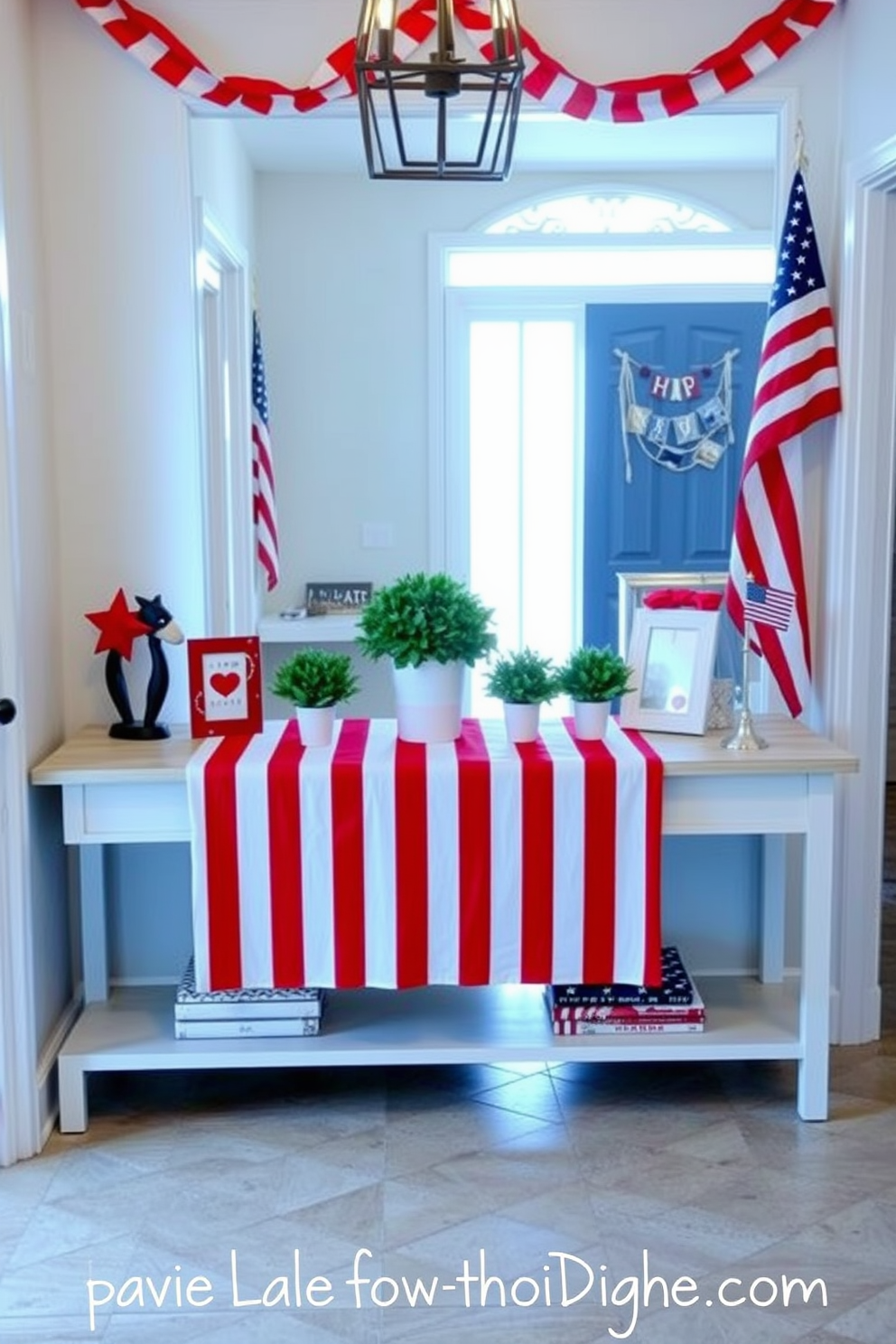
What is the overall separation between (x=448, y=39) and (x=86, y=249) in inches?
59.3

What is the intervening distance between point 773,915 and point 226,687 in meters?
1.41

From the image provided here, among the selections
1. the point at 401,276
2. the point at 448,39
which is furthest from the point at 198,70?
the point at 448,39

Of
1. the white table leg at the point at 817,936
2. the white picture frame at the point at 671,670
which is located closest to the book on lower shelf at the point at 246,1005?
the white picture frame at the point at 671,670

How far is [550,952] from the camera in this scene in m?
2.68

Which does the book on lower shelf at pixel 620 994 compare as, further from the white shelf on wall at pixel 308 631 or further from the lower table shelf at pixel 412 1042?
the white shelf on wall at pixel 308 631

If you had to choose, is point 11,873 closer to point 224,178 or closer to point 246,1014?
point 246,1014

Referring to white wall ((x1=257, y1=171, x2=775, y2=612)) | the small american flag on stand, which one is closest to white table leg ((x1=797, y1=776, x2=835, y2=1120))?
the small american flag on stand

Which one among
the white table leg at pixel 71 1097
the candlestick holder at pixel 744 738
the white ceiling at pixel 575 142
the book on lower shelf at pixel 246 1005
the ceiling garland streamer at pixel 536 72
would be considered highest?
the ceiling garland streamer at pixel 536 72

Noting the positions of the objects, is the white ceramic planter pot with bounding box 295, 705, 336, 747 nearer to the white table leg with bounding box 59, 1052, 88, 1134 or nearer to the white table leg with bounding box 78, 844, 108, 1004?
the white table leg with bounding box 78, 844, 108, 1004

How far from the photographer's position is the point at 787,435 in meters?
3.01

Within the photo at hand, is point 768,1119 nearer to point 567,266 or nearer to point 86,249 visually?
point 567,266

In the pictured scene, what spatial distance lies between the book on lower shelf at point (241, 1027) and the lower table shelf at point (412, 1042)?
0.01 m

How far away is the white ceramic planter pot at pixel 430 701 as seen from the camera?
2.71m

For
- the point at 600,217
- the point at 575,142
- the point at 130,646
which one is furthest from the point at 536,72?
the point at 130,646
